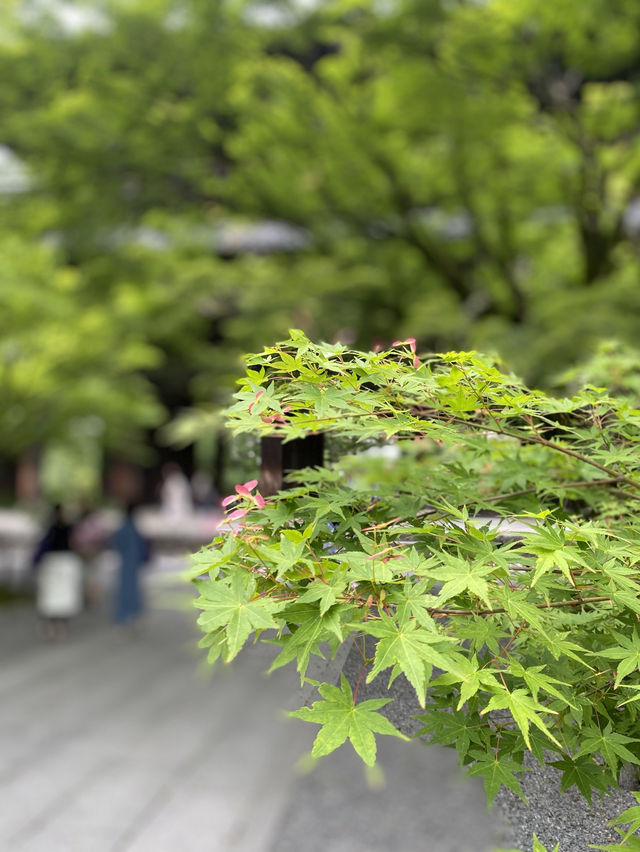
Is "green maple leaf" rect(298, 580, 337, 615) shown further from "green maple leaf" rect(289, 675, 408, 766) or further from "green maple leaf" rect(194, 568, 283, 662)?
"green maple leaf" rect(289, 675, 408, 766)

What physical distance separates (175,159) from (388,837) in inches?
339

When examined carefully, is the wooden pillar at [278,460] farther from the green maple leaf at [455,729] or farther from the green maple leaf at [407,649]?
the green maple leaf at [407,649]

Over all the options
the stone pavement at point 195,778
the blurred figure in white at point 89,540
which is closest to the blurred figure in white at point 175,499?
the blurred figure in white at point 89,540

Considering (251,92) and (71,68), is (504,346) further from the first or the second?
(71,68)

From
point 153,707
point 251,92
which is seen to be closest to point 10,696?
point 153,707

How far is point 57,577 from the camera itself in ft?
30.8

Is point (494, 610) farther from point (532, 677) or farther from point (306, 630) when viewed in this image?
point (306, 630)

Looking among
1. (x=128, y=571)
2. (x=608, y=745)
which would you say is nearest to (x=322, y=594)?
(x=608, y=745)

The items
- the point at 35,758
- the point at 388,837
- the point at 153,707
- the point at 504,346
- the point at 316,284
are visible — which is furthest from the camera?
the point at 316,284

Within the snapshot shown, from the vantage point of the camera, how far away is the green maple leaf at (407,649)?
5.20ft

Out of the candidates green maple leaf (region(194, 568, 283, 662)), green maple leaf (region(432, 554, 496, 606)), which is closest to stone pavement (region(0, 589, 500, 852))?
green maple leaf (region(194, 568, 283, 662))

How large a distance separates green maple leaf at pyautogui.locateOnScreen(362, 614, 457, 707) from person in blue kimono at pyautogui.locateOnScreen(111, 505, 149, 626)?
875 cm

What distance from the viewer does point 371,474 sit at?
3.42 m

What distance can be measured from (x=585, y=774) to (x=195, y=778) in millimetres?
3867
